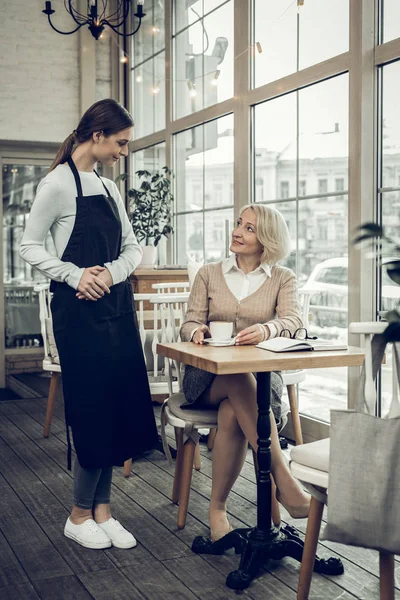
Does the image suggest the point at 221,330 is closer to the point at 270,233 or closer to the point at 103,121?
the point at 270,233

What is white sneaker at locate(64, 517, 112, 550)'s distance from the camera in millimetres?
2730

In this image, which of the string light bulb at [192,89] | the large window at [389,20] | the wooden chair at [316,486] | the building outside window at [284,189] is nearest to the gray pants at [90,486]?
the wooden chair at [316,486]

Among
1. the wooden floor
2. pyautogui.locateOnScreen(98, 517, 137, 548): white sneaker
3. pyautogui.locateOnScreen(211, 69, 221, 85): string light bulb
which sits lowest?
the wooden floor

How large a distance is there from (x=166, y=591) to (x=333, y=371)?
2.07 meters

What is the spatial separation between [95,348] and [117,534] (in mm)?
714

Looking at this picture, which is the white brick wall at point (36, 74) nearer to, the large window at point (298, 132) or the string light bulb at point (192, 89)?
the large window at point (298, 132)

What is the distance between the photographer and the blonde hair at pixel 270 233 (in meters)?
2.99

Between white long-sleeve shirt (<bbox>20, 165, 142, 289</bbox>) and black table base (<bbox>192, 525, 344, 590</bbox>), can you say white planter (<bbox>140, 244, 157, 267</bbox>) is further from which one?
black table base (<bbox>192, 525, 344, 590</bbox>)

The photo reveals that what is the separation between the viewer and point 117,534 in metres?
2.77

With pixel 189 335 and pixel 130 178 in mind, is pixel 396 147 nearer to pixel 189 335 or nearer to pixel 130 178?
pixel 189 335

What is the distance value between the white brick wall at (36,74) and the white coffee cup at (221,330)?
Answer: 15.0 feet

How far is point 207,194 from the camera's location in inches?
220

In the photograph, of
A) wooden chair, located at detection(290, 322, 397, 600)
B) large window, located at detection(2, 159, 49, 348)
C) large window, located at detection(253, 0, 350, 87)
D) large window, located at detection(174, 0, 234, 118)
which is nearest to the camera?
wooden chair, located at detection(290, 322, 397, 600)

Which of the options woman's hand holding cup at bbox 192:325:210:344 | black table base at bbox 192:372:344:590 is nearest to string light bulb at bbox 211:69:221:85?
woman's hand holding cup at bbox 192:325:210:344
